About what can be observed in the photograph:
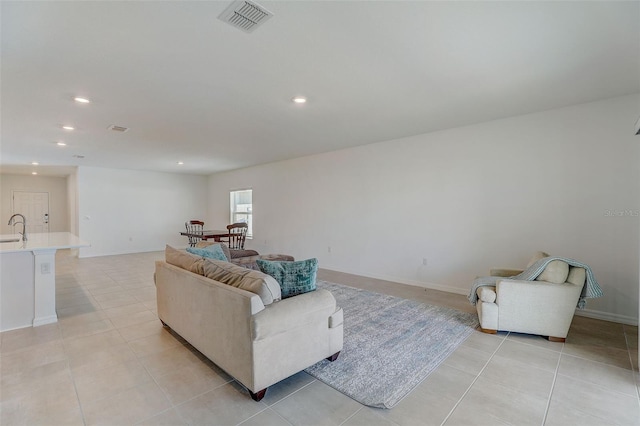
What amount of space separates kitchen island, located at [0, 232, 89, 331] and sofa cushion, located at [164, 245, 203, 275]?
4.11ft

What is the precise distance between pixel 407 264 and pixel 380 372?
116 inches

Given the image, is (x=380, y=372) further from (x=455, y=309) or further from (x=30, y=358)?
(x=30, y=358)

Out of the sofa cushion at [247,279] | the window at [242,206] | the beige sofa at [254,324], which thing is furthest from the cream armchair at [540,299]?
the window at [242,206]

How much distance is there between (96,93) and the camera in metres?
3.09

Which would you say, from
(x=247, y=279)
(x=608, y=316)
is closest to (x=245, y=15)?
(x=247, y=279)

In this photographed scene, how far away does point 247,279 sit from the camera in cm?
217

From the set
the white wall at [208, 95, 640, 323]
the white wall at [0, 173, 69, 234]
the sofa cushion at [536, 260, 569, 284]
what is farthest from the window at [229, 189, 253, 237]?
the sofa cushion at [536, 260, 569, 284]

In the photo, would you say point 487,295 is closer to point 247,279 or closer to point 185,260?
point 247,279

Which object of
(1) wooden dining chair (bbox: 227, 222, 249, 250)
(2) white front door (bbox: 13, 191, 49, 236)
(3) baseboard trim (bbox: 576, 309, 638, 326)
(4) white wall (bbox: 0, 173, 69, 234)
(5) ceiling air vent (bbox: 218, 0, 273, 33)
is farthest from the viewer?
(2) white front door (bbox: 13, 191, 49, 236)

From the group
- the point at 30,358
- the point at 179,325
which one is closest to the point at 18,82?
the point at 30,358

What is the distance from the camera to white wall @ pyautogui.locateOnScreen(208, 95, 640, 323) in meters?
3.38

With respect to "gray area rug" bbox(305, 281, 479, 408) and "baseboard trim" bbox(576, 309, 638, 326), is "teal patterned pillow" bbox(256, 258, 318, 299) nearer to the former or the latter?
"gray area rug" bbox(305, 281, 479, 408)

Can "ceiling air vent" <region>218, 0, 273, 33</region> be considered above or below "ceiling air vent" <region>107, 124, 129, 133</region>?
above

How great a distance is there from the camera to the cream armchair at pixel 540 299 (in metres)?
2.81
